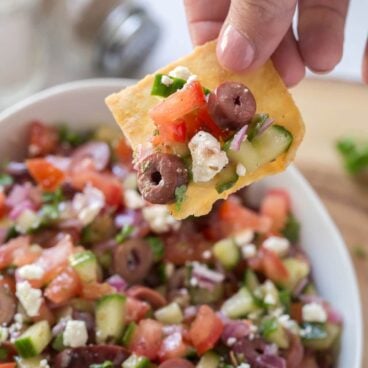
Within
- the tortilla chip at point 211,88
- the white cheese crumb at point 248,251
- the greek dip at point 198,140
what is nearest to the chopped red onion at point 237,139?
the greek dip at point 198,140

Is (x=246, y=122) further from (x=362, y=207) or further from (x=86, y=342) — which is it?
(x=362, y=207)

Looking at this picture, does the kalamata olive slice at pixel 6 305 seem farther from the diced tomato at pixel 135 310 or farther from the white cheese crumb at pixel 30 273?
the diced tomato at pixel 135 310

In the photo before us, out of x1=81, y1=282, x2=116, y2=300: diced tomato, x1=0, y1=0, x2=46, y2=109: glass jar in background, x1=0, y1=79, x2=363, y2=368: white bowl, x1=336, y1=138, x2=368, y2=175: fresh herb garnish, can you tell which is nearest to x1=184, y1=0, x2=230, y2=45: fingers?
x1=0, y1=79, x2=363, y2=368: white bowl

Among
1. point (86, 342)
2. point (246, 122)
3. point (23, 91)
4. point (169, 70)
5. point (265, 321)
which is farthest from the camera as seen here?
point (23, 91)

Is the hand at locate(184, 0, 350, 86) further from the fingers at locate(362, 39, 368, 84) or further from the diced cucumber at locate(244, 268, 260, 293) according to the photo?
the diced cucumber at locate(244, 268, 260, 293)

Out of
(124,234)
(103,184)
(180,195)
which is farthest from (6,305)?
(180,195)

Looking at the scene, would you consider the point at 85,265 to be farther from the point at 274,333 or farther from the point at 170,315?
the point at 274,333

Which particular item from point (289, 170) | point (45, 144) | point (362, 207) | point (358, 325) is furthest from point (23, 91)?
point (358, 325)
